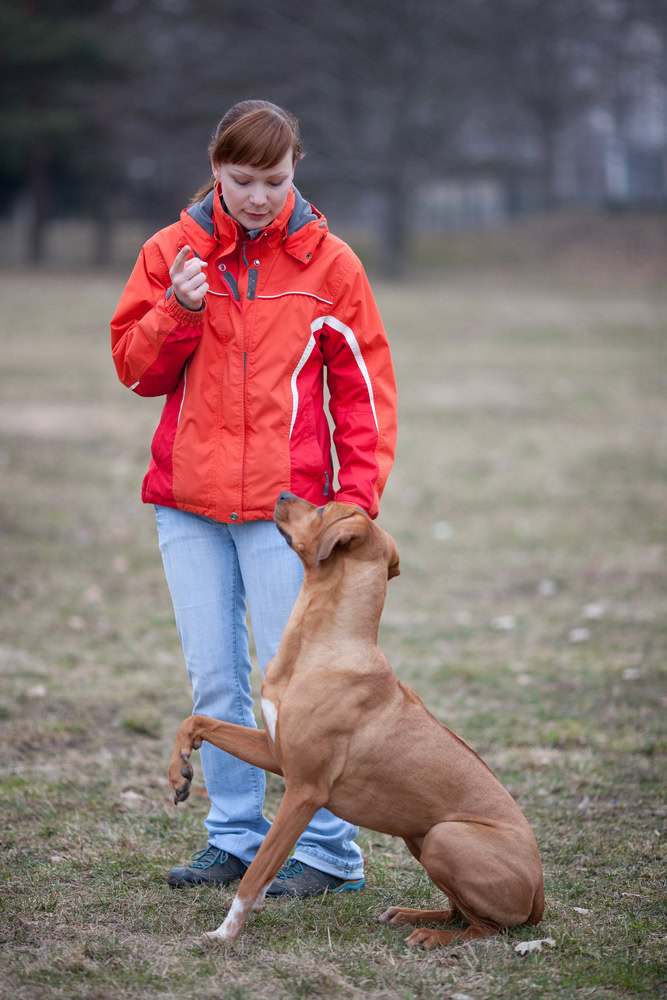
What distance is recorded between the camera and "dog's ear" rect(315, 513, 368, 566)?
3.35 m

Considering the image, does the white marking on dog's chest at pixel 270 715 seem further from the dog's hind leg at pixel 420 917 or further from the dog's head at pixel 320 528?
the dog's hind leg at pixel 420 917

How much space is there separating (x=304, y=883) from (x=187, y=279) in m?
2.21

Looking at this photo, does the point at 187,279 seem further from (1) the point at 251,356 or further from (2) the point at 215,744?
(2) the point at 215,744

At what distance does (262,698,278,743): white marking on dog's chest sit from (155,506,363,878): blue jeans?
0.36 metres

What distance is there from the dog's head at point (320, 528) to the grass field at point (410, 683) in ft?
4.19

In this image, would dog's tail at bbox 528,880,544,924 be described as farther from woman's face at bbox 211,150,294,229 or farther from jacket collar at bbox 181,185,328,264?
woman's face at bbox 211,150,294,229

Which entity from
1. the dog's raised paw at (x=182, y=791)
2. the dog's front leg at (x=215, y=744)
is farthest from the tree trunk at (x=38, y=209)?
the dog's raised paw at (x=182, y=791)

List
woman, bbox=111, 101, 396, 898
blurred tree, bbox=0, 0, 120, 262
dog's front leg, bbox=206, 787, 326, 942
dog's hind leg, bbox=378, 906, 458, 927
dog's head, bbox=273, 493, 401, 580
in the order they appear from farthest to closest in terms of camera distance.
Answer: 1. blurred tree, bbox=0, 0, 120, 262
2. dog's hind leg, bbox=378, 906, 458, 927
3. woman, bbox=111, 101, 396, 898
4. dog's head, bbox=273, 493, 401, 580
5. dog's front leg, bbox=206, 787, 326, 942

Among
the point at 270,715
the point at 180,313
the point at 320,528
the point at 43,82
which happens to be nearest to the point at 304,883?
the point at 270,715

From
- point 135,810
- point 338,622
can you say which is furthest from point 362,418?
point 135,810

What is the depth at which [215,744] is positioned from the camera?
11.7 feet

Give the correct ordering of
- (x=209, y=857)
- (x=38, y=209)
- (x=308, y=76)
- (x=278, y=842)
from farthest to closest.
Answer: (x=38, y=209)
(x=308, y=76)
(x=209, y=857)
(x=278, y=842)

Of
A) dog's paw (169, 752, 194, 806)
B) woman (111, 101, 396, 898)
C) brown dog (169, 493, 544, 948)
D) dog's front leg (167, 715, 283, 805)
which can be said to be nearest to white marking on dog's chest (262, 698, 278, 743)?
brown dog (169, 493, 544, 948)

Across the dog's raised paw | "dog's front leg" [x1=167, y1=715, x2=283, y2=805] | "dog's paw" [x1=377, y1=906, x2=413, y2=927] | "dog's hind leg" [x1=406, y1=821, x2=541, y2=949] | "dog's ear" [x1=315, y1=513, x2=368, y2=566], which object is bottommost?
"dog's paw" [x1=377, y1=906, x2=413, y2=927]
